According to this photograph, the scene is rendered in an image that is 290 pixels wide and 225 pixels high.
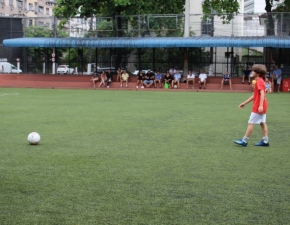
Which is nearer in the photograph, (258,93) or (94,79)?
(258,93)

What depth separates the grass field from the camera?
20.4ft

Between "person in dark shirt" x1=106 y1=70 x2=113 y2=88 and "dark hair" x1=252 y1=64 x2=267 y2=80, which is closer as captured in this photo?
"dark hair" x1=252 y1=64 x2=267 y2=80

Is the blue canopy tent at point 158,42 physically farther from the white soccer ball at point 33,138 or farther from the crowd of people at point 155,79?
the white soccer ball at point 33,138

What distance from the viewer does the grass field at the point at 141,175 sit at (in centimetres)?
620

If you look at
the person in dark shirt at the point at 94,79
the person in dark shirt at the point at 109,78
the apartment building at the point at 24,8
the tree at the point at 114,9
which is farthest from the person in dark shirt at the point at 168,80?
the apartment building at the point at 24,8

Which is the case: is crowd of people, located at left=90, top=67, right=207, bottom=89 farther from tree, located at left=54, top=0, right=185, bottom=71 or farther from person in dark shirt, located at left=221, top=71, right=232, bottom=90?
tree, located at left=54, top=0, right=185, bottom=71

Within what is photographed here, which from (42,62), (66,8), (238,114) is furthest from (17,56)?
(238,114)

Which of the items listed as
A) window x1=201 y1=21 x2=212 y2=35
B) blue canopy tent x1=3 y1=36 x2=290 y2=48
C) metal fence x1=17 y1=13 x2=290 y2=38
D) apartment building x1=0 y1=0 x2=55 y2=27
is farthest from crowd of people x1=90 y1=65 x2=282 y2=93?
apartment building x1=0 y1=0 x2=55 y2=27

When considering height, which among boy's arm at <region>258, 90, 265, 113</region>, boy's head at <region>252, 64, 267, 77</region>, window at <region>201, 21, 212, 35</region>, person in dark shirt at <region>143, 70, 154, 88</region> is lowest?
person in dark shirt at <region>143, 70, 154, 88</region>

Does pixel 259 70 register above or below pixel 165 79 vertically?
above

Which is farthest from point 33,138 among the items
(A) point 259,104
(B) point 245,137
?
(A) point 259,104

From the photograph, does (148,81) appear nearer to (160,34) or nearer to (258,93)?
(160,34)

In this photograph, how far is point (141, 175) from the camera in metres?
8.30

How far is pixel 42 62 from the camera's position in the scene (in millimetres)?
46469
